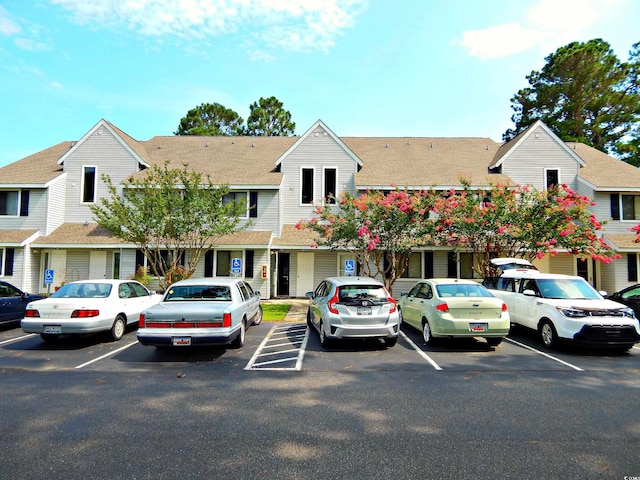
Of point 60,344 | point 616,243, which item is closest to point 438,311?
point 60,344

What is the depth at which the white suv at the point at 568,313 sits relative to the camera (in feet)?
Result: 27.3

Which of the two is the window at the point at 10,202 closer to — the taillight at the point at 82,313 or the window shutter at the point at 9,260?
the window shutter at the point at 9,260

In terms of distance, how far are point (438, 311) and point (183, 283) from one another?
5969 millimetres

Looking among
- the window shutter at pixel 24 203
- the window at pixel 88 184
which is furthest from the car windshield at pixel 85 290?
the window shutter at pixel 24 203

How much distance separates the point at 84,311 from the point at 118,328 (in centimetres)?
118

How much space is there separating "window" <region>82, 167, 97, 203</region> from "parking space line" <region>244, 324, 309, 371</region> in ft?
48.3

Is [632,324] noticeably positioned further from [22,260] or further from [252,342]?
[22,260]

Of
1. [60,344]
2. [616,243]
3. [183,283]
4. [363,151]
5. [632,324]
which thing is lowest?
[60,344]

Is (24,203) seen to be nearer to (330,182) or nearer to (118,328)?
(118,328)

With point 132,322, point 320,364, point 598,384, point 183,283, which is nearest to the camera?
point 598,384

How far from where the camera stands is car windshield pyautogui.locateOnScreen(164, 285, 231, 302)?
8.69 metres

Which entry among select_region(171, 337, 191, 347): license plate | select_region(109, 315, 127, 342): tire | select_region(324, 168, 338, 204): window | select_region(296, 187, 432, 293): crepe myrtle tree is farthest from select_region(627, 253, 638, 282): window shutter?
select_region(109, 315, 127, 342): tire

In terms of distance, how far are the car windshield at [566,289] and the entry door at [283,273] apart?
41.1ft

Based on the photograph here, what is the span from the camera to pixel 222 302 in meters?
8.45
